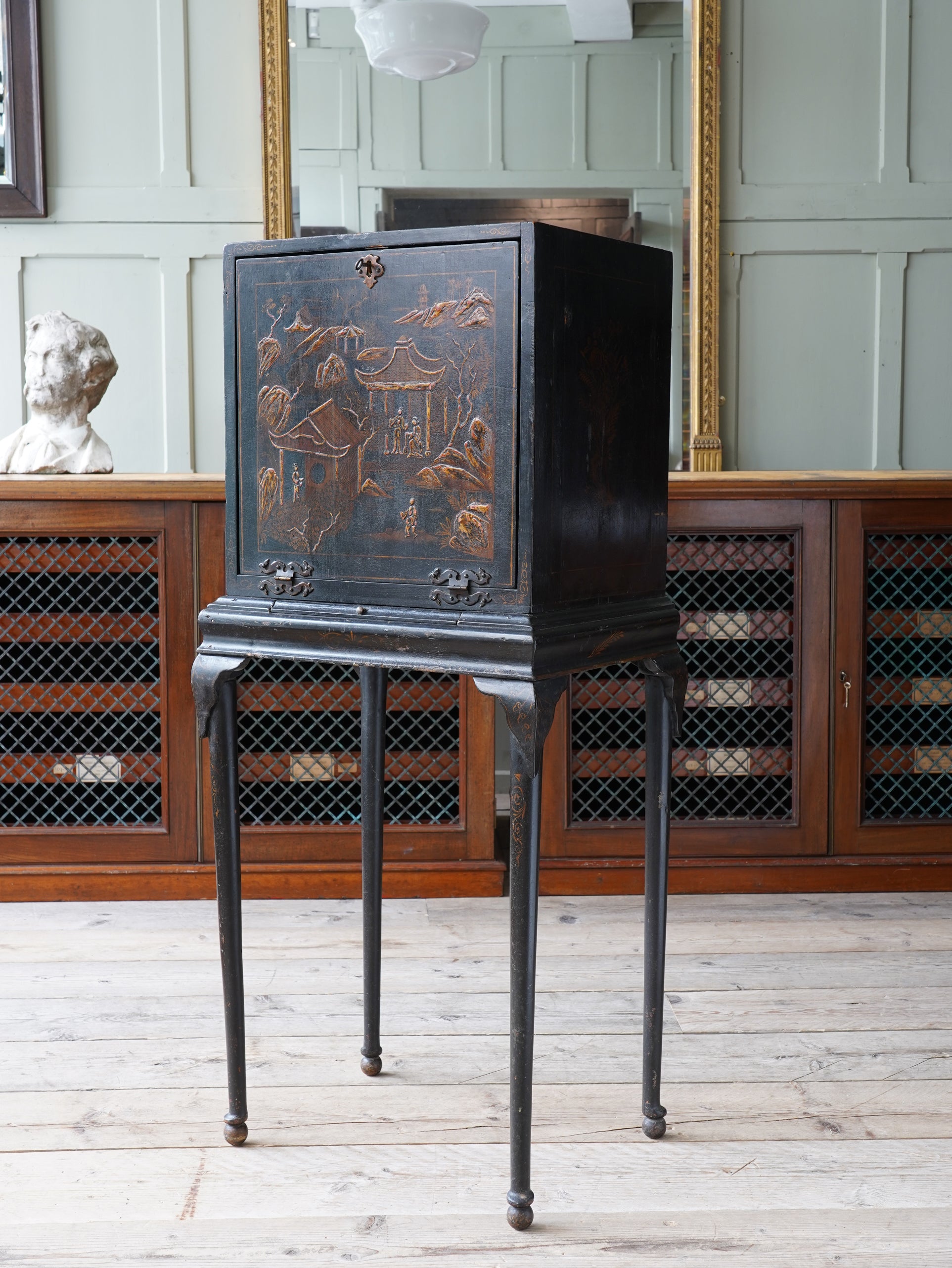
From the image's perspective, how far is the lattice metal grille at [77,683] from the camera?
266cm

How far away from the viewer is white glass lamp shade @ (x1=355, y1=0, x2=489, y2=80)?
130 inches

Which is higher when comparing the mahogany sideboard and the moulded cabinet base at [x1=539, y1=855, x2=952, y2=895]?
the mahogany sideboard

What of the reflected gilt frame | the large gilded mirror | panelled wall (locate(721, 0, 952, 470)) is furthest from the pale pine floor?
the large gilded mirror

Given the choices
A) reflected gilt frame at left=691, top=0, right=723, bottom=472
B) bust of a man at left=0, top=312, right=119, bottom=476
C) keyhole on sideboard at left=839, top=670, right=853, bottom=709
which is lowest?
keyhole on sideboard at left=839, top=670, right=853, bottom=709

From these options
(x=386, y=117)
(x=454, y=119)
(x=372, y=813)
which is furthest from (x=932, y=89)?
(x=372, y=813)

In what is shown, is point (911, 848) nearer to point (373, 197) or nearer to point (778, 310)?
point (778, 310)

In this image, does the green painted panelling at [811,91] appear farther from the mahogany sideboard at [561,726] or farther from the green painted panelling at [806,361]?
the mahogany sideboard at [561,726]

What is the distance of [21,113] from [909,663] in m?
2.81

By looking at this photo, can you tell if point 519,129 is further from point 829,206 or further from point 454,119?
point 829,206

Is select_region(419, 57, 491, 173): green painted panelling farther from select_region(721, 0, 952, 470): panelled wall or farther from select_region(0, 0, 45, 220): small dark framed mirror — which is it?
select_region(0, 0, 45, 220): small dark framed mirror

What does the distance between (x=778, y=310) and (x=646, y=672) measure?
2.19 m

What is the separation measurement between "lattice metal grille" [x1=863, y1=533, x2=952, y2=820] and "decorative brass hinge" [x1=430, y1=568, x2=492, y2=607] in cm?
156

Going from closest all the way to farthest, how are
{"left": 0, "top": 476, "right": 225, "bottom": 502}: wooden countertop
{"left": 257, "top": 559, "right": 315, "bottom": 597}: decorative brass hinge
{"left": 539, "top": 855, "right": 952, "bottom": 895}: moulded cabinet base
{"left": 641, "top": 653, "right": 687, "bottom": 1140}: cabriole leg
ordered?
1. {"left": 257, "top": 559, "right": 315, "bottom": 597}: decorative brass hinge
2. {"left": 641, "top": 653, "right": 687, "bottom": 1140}: cabriole leg
3. {"left": 0, "top": 476, "right": 225, "bottom": 502}: wooden countertop
4. {"left": 539, "top": 855, "right": 952, "bottom": 895}: moulded cabinet base

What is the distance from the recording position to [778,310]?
3492mm
